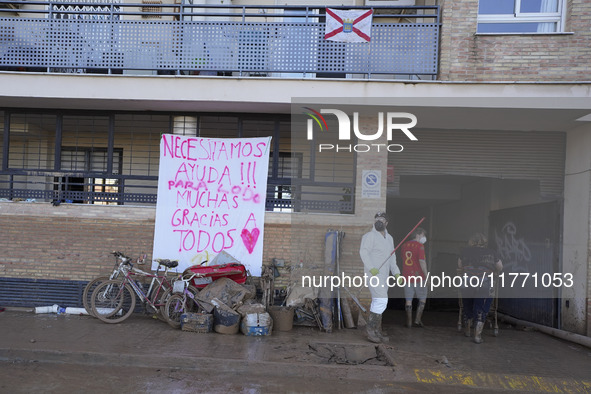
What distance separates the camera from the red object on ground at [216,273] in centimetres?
729

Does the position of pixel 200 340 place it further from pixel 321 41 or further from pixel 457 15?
pixel 457 15

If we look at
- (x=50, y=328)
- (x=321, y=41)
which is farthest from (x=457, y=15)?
(x=50, y=328)

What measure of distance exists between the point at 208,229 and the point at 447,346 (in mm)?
4399

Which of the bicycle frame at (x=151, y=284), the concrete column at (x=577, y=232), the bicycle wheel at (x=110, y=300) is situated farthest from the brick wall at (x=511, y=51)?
the bicycle wheel at (x=110, y=300)

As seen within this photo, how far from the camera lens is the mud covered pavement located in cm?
526

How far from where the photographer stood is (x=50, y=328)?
6.93 m

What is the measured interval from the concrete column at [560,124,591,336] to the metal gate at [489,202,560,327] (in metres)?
0.22

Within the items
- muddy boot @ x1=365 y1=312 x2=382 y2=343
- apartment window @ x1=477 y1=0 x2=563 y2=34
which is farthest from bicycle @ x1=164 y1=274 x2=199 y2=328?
apartment window @ x1=477 y1=0 x2=563 y2=34

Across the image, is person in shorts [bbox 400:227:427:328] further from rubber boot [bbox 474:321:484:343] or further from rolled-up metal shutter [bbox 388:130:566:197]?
rolled-up metal shutter [bbox 388:130:566:197]

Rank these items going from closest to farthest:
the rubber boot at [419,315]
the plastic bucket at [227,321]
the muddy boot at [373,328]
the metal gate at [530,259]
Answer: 1. the muddy boot at [373,328]
2. the plastic bucket at [227,321]
3. the rubber boot at [419,315]
4. the metal gate at [530,259]

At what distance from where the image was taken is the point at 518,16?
809cm

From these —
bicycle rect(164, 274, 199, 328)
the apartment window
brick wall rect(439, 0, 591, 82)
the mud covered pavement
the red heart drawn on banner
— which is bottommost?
the mud covered pavement

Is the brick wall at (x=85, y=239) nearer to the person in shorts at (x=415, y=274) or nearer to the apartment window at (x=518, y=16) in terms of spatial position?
the person in shorts at (x=415, y=274)

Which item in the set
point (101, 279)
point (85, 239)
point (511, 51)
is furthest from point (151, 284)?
point (511, 51)
